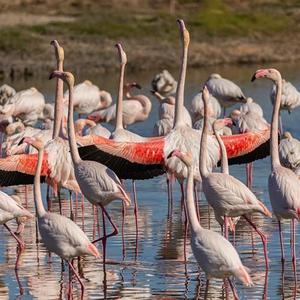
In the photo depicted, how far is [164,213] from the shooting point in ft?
42.0

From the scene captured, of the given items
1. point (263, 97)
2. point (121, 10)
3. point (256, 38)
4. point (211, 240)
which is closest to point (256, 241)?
point (211, 240)

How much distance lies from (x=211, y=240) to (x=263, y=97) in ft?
55.2

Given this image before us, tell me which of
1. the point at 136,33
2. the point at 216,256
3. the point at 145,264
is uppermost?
the point at 136,33

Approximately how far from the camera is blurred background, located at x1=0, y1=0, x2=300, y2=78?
31.2 m

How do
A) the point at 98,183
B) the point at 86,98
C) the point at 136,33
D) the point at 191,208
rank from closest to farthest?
1. the point at 191,208
2. the point at 98,183
3. the point at 86,98
4. the point at 136,33

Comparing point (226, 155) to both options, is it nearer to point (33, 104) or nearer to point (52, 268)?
point (52, 268)

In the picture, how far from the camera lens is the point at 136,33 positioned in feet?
114

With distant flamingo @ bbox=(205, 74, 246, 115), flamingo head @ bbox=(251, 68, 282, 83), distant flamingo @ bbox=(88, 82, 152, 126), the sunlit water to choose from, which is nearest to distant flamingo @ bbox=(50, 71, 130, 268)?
the sunlit water

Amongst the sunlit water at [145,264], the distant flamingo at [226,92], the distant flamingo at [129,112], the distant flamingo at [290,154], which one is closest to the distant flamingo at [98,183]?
the sunlit water at [145,264]

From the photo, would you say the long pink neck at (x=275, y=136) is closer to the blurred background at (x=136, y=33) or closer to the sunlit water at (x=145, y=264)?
the sunlit water at (x=145, y=264)

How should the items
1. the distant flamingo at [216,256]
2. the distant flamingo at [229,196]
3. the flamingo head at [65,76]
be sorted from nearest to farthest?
the distant flamingo at [216,256]
the distant flamingo at [229,196]
the flamingo head at [65,76]

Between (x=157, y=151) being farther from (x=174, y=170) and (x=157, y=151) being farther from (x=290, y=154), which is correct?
(x=290, y=154)

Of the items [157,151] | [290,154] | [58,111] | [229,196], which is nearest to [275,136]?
[229,196]

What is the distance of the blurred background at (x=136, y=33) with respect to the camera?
102 feet
